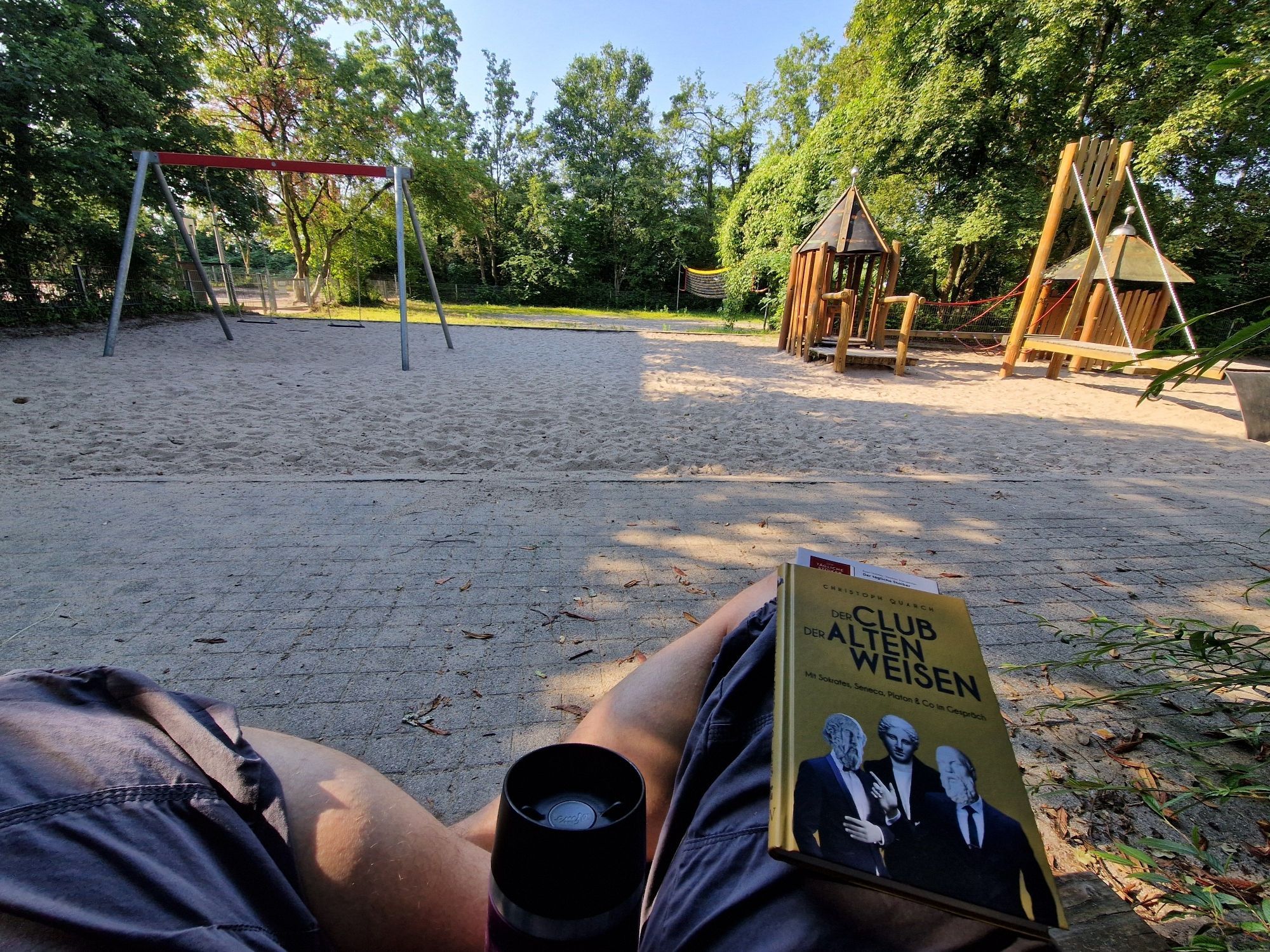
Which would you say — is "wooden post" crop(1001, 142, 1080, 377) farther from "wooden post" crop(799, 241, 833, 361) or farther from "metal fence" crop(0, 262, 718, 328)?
"metal fence" crop(0, 262, 718, 328)

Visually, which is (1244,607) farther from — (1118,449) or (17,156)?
(17,156)

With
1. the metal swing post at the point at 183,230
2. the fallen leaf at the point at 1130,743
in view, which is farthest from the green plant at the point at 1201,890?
the metal swing post at the point at 183,230

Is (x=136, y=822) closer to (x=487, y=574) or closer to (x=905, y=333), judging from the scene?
(x=487, y=574)

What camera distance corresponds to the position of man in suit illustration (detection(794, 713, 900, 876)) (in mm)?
618

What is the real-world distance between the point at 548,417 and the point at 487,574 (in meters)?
3.31

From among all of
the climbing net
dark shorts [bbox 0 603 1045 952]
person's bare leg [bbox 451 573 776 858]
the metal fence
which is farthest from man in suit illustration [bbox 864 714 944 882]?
the climbing net

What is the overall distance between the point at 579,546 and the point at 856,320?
11564 mm

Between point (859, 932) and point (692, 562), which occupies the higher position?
point (859, 932)

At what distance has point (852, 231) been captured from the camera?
10148 millimetres

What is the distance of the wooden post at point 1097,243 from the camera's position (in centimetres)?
884

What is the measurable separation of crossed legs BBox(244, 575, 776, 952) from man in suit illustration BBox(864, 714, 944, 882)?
629 millimetres

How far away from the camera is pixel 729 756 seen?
97cm

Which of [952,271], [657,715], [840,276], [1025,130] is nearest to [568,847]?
[657,715]

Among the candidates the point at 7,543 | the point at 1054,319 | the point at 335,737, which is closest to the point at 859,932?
the point at 335,737
